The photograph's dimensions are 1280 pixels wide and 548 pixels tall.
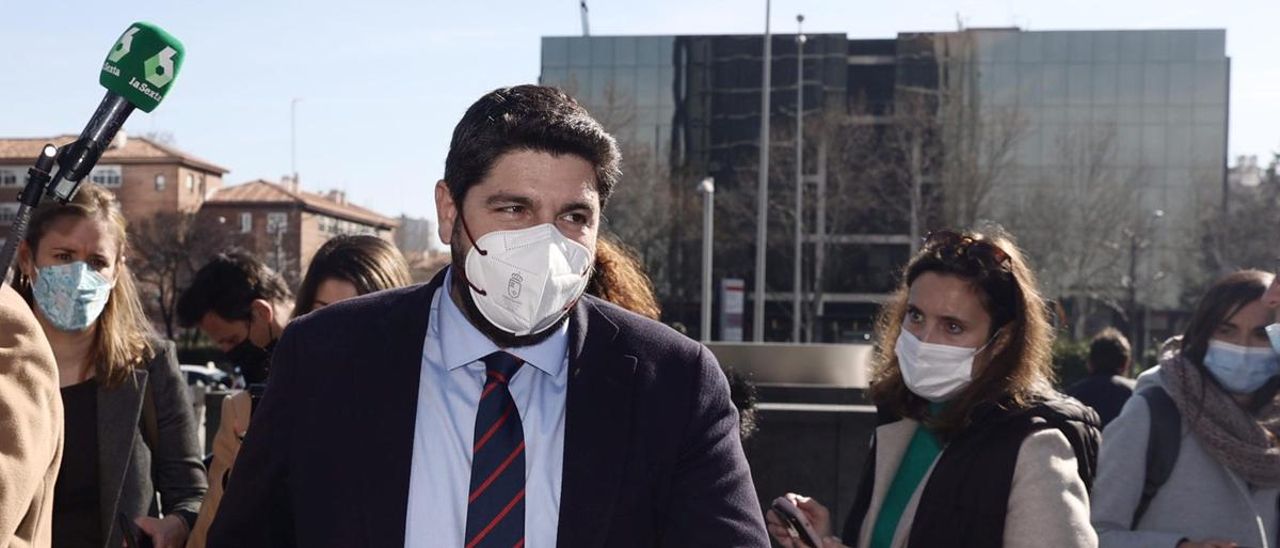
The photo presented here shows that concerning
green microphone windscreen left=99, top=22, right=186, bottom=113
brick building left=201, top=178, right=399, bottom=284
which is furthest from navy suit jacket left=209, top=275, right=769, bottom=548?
brick building left=201, top=178, right=399, bottom=284

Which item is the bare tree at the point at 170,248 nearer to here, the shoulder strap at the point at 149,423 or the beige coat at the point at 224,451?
the shoulder strap at the point at 149,423

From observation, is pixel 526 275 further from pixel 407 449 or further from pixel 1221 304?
pixel 1221 304

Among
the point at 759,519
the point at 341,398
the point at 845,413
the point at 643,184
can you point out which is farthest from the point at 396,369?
the point at 643,184

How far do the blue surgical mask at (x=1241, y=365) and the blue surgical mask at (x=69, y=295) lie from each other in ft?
10.8

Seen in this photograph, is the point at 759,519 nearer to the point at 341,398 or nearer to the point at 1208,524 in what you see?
the point at 341,398

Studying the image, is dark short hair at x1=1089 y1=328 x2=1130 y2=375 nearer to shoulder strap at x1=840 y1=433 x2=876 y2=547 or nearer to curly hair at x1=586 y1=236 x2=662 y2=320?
Result: shoulder strap at x1=840 y1=433 x2=876 y2=547

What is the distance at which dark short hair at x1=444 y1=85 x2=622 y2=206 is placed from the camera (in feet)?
6.90

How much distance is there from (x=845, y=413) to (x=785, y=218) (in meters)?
40.0

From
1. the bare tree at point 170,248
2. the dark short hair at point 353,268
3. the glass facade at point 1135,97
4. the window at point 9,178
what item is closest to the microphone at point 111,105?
the dark short hair at point 353,268

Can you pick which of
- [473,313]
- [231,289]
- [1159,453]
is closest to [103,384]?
[231,289]

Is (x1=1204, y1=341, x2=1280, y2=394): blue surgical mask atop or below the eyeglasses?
below

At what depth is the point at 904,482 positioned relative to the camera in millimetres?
3373

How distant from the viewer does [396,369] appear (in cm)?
208

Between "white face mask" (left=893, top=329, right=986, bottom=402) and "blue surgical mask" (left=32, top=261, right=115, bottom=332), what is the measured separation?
7.71 feet
